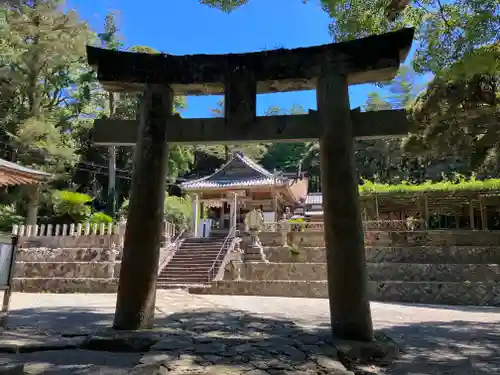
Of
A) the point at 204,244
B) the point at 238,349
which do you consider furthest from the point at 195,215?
the point at 238,349

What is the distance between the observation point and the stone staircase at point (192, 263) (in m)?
16.5

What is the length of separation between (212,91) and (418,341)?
475 centimetres

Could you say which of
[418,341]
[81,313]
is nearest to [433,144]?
[418,341]

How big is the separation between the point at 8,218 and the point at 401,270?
20056 mm

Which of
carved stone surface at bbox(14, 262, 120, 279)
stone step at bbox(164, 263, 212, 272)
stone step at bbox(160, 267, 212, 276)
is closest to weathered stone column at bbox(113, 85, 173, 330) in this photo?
carved stone surface at bbox(14, 262, 120, 279)

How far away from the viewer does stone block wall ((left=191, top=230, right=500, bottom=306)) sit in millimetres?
13531

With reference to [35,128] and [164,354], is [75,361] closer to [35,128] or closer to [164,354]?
[164,354]

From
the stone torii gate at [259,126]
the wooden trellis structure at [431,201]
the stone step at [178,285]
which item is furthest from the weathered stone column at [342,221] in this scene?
the wooden trellis structure at [431,201]

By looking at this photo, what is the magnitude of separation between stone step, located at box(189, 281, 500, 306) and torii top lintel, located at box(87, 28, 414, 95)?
31.1ft

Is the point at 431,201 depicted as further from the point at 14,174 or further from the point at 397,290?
the point at 14,174

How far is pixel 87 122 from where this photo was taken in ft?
103

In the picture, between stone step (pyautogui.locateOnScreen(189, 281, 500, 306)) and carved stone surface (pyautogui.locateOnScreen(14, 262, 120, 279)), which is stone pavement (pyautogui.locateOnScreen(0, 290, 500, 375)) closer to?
stone step (pyautogui.locateOnScreen(189, 281, 500, 306))

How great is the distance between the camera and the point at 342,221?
5.12 meters

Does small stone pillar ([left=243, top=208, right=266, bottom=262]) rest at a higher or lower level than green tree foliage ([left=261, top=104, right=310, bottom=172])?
lower
